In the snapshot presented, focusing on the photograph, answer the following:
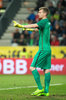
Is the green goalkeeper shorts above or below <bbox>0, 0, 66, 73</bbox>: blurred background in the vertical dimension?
above

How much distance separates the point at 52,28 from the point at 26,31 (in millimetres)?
1660

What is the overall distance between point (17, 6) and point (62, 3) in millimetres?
3341

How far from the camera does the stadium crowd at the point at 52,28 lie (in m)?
22.0

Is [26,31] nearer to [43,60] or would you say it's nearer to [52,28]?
A: [52,28]

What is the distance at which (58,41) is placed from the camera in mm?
22047

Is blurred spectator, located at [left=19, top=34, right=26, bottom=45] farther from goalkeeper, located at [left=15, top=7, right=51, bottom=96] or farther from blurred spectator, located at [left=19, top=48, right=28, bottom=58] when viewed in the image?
goalkeeper, located at [left=15, top=7, right=51, bottom=96]

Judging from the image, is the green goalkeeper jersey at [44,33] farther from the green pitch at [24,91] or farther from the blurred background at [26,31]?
the blurred background at [26,31]

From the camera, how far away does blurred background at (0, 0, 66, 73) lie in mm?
21766

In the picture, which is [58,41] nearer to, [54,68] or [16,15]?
[54,68]

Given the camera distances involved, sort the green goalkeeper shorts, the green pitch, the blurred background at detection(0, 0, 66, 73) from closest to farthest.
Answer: the green pitch, the green goalkeeper shorts, the blurred background at detection(0, 0, 66, 73)

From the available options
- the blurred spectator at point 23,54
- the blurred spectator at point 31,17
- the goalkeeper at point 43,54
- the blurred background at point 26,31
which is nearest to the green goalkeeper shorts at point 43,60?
the goalkeeper at point 43,54

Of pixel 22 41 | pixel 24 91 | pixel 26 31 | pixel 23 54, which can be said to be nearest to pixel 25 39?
pixel 22 41

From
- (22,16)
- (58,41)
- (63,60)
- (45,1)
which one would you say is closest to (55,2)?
(45,1)

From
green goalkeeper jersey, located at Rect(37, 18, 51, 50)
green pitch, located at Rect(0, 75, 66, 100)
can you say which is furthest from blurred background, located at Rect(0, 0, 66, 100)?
Answer: green goalkeeper jersey, located at Rect(37, 18, 51, 50)
